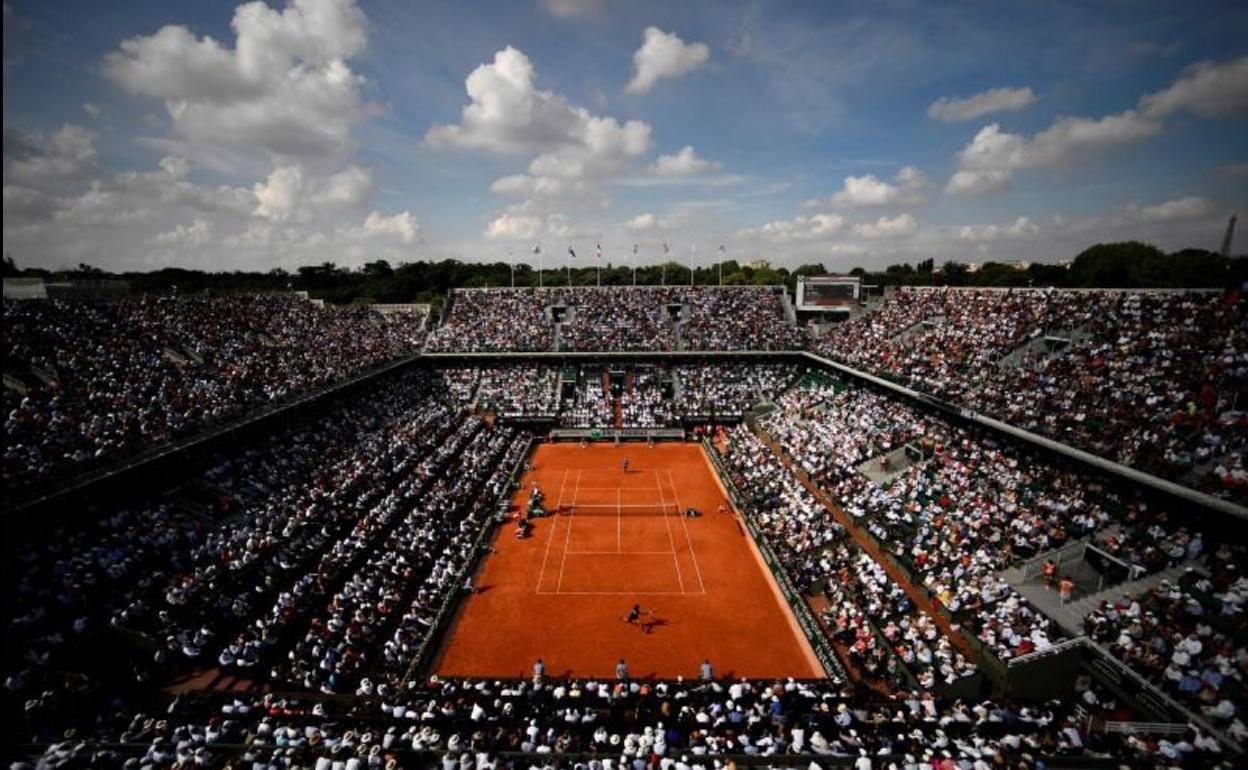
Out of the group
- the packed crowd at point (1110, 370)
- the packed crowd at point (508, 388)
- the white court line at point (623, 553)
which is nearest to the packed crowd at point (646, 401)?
the packed crowd at point (508, 388)

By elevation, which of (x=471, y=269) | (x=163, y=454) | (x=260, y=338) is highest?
(x=471, y=269)

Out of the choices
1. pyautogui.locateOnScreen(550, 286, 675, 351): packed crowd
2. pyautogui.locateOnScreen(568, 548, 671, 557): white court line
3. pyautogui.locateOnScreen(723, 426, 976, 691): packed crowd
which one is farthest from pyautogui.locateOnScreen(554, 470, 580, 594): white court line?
pyautogui.locateOnScreen(550, 286, 675, 351): packed crowd

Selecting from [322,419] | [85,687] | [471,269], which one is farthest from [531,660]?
[471,269]

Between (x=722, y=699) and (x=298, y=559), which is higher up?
(x=298, y=559)

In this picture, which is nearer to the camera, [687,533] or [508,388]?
[687,533]

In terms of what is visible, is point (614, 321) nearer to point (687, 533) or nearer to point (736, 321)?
point (736, 321)

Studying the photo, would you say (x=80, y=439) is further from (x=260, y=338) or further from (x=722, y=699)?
(x=722, y=699)

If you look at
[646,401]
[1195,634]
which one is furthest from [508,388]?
[1195,634]
